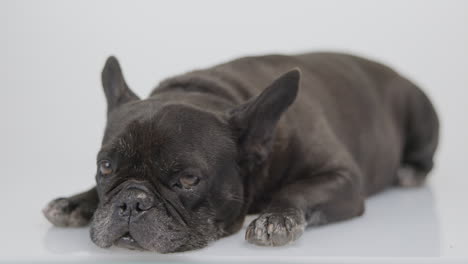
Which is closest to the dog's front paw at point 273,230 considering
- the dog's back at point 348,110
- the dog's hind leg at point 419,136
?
the dog's back at point 348,110

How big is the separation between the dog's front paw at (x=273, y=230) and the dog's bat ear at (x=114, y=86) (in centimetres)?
136

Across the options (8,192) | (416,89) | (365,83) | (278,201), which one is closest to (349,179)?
(278,201)

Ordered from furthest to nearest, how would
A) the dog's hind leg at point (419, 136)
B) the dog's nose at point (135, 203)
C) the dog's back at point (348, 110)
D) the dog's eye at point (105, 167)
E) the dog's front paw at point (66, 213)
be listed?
the dog's hind leg at point (419, 136) < the dog's back at point (348, 110) < the dog's front paw at point (66, 213) < the dog's eye at point (105, 167) < the dog's nose at point (135, 203)

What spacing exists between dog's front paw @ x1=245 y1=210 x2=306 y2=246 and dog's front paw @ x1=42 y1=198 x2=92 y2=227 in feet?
4.26

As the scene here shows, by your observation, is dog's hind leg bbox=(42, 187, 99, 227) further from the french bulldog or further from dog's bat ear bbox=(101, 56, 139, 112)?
dog's bat ear bbox=(101, 56, 139, 112)

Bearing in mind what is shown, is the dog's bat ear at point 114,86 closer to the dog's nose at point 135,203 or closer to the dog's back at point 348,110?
the dog's back at point 348,110

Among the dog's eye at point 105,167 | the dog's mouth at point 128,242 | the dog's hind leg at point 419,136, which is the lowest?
the dog's hind leg at point 419,136

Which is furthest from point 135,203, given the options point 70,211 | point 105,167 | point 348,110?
point 348,110

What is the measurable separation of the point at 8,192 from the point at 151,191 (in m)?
2.49

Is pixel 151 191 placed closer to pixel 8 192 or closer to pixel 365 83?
pixel 8 192

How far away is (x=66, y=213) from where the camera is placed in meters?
6.36

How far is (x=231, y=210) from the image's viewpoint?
5.83m

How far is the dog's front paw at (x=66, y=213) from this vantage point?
6348 millimetres

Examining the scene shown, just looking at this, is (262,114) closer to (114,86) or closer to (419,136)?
(114,86)
